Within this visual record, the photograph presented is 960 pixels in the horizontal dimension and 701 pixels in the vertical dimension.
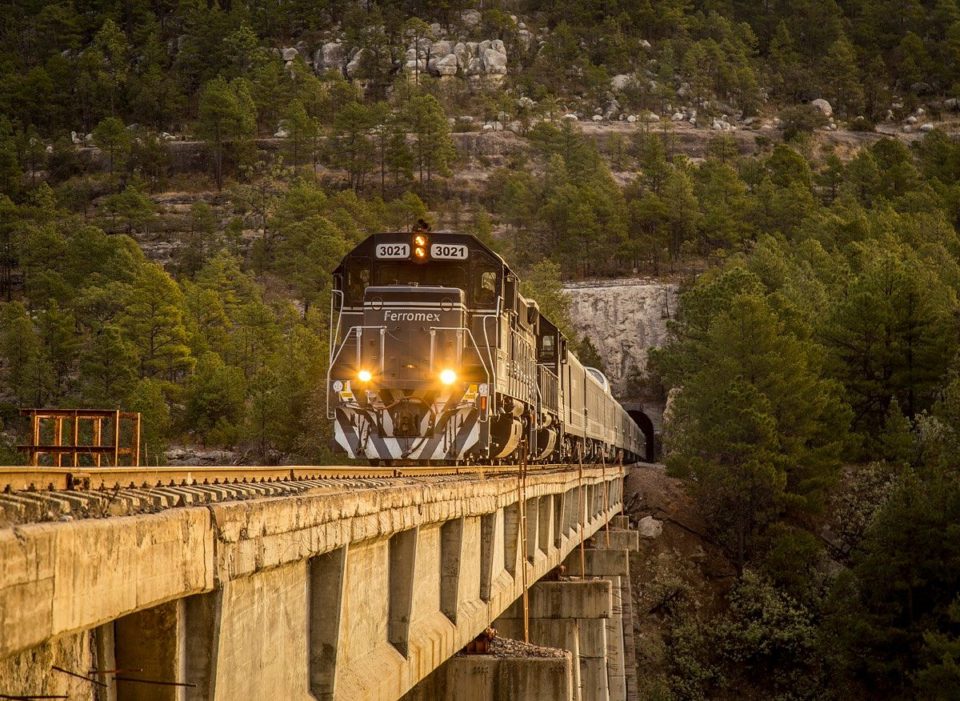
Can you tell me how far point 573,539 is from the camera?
2219cm

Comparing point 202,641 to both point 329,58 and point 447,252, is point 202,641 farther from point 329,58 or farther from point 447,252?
point 329,58

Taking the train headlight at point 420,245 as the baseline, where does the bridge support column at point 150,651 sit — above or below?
below

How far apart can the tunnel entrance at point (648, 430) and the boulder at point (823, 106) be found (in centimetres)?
9360

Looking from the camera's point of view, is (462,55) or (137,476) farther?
(462,55)

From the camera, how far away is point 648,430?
252 ft

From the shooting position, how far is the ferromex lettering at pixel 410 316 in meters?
19.6

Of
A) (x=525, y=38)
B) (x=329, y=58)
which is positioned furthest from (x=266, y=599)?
(x=525, y=38)

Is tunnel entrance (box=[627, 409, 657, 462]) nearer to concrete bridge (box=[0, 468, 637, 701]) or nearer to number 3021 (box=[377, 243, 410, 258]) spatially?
number 3021 (box=[377, 243, 410, 258])

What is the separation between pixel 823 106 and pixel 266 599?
16857 centimetres

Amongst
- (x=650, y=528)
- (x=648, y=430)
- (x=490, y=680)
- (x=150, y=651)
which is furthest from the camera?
(x=648, y=430)

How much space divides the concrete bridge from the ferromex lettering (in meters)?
7.31

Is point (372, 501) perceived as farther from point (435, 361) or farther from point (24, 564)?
point (435, 361)

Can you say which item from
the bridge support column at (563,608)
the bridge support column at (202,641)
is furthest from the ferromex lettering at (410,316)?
the bridge support column at (202,641)

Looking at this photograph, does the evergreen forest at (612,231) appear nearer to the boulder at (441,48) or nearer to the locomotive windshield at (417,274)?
the boulder at (441,48)
